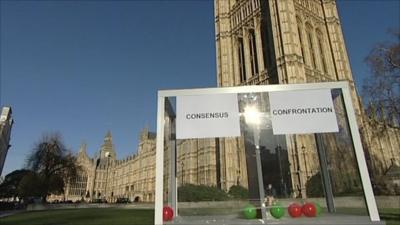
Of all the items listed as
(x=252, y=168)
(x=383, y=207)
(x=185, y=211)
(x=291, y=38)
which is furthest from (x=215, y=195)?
(x=291, y=38)

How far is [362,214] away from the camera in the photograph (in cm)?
466

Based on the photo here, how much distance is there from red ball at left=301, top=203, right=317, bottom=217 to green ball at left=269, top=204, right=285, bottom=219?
42cm

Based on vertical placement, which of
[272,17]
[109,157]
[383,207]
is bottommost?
[383,207]

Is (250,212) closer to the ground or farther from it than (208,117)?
closer to the ground

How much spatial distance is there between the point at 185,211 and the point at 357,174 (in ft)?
11.2

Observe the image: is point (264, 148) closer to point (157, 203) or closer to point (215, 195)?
point (215, 195)

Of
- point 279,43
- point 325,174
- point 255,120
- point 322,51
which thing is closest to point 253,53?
point 279,43

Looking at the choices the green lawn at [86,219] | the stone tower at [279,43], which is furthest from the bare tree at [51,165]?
the stone tower at [279,43]

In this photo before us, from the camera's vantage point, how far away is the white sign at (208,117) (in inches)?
204

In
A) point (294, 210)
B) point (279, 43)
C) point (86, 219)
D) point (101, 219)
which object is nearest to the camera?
point (294, 210)

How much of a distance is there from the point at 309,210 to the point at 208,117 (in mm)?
2621

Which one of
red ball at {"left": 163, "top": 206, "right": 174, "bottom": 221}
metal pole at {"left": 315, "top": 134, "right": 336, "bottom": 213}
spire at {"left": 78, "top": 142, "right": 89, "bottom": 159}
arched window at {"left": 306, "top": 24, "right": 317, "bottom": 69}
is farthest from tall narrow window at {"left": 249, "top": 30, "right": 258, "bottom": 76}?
spire at {"left": 78, "top": 142, "right": 89, "bottom": 159}

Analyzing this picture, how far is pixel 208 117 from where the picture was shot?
519cm

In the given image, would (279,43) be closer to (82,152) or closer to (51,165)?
(51,165)
